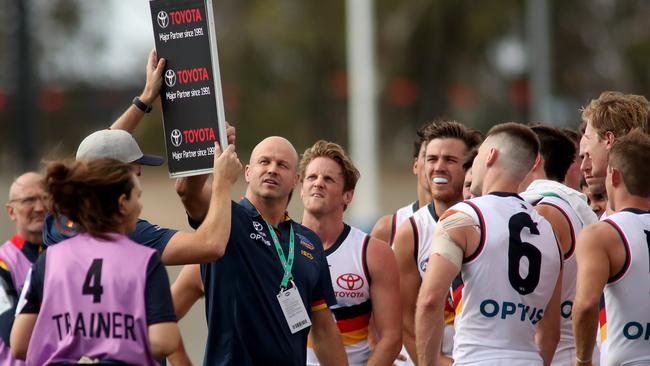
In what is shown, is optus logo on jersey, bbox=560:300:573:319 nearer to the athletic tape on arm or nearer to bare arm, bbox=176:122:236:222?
the athletic tape on arm

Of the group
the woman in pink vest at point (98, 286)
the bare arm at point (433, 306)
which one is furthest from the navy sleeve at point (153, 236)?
the bare arm at point (433, 306)

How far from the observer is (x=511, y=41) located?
4147 centimetres

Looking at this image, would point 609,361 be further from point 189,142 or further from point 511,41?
point 511,41

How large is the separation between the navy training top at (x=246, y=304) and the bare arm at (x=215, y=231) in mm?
457

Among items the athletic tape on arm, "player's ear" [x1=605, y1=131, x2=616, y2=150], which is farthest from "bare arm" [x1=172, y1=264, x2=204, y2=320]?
"player's ear" [x1=605, y1=131, x2=616, y2=150]

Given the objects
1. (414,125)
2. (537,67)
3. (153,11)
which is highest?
(153,11)

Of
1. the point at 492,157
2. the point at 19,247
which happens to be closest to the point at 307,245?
the point at 492,157

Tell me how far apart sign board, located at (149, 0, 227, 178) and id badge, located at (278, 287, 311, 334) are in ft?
2.86

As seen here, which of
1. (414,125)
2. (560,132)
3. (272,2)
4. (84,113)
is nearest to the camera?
(560,132)

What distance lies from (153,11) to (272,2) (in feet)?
119

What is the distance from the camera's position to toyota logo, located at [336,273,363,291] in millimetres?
7191

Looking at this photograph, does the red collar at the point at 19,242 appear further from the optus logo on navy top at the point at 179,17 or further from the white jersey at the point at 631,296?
the white jersey at the point at 631,296

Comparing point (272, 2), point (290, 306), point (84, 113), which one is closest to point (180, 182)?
point (290, 306)

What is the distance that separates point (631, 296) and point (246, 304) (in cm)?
202
